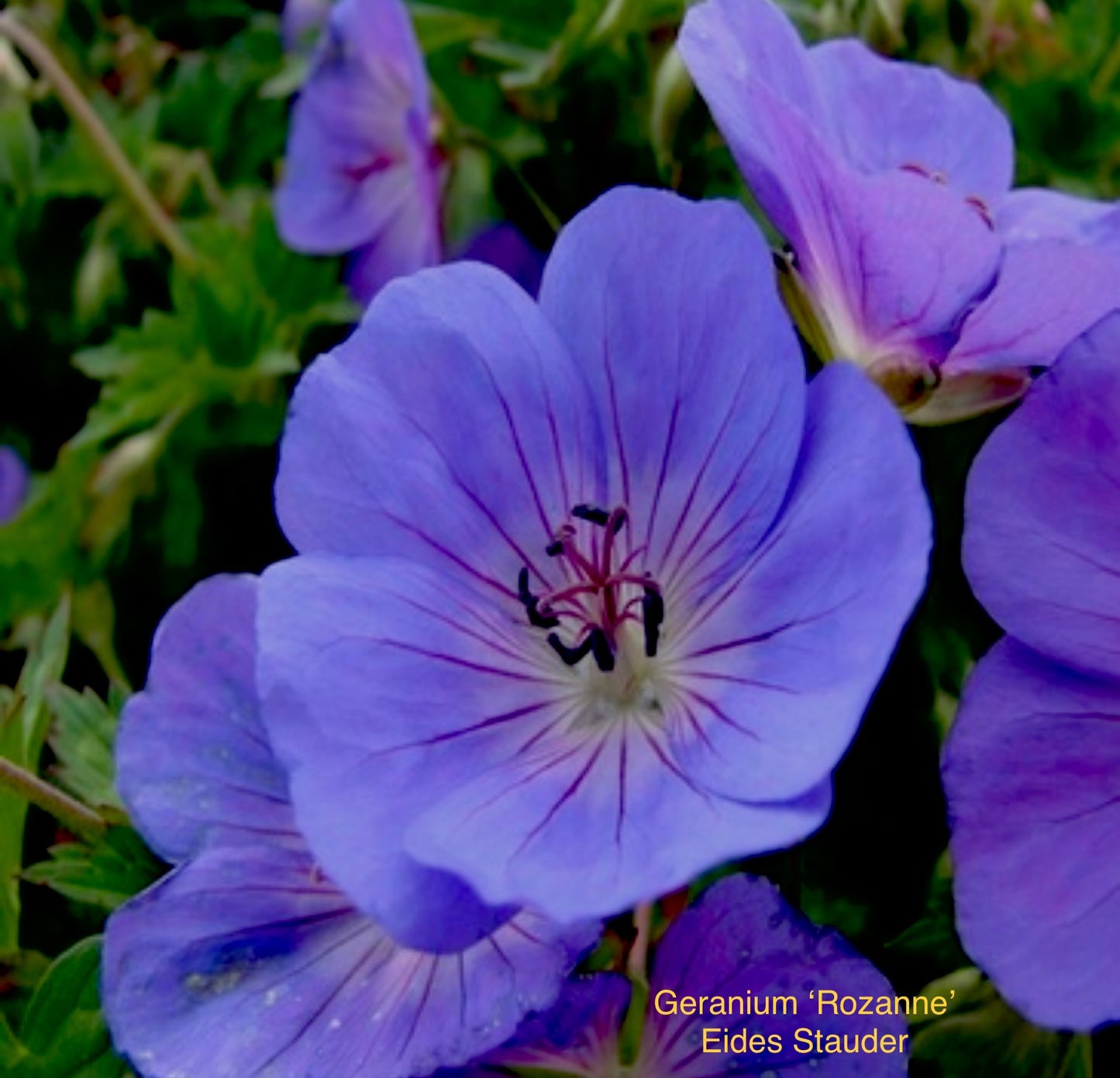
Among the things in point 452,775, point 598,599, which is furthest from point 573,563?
point 452,775

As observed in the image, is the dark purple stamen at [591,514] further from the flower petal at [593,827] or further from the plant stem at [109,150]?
the plant stem at [109,150]

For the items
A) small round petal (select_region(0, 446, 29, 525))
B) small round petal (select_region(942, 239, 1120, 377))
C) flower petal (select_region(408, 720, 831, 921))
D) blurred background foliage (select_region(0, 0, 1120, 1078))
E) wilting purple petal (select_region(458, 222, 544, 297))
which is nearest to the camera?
flower petal (select_region(408, 720, 831, 921))

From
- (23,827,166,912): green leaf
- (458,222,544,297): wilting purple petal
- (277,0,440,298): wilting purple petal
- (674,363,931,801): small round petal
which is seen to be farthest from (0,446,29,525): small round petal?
(674,363,931,801): small round petal

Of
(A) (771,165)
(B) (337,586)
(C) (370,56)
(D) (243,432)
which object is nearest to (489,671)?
(B) (337,586)

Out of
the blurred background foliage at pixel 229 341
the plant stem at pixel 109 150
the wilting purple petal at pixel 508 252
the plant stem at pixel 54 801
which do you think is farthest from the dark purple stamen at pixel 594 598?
the plant stem at pixel 109 150

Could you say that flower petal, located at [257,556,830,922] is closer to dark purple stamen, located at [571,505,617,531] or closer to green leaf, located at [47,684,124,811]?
dark purple stamen, located at [571,505,617,531]
